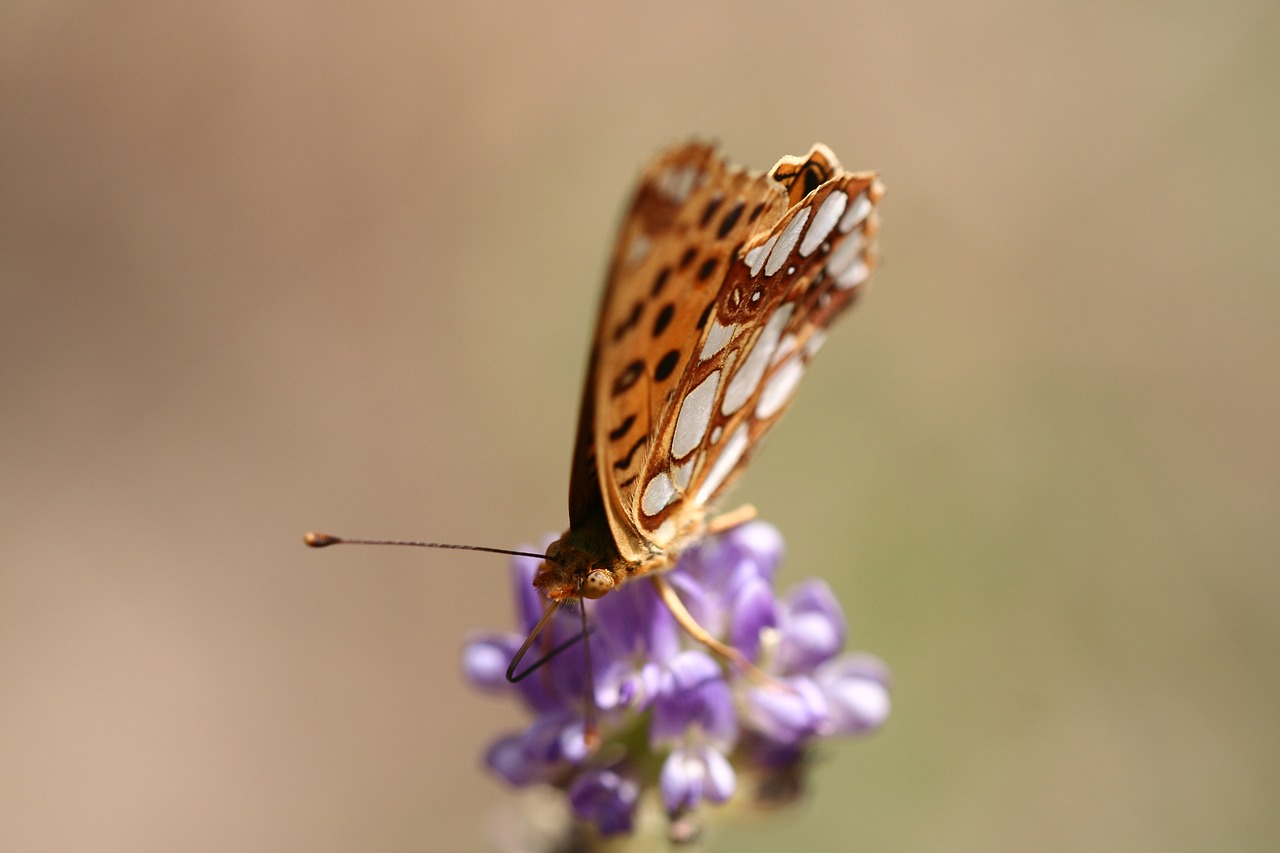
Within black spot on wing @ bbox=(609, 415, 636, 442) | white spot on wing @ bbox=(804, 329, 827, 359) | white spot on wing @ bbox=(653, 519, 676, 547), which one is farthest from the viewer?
white spot on wing @ bbox=(804, 329, 827, 359)

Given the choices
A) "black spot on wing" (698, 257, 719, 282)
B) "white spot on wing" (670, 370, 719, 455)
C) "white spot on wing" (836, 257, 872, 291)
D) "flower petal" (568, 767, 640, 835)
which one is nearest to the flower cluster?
"flower petal" (568, 767, 640, 835)

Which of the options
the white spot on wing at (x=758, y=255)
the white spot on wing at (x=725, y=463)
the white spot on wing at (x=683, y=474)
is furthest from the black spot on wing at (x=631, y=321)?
the white spot on wing at (x=725, y=463)

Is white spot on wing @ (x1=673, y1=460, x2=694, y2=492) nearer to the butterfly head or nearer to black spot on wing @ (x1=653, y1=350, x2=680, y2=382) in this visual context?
the butterfly head

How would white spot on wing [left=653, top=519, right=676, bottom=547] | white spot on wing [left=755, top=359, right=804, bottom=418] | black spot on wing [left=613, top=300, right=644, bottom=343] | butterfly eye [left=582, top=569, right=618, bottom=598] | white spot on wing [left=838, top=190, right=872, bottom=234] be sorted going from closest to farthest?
black spot on wing [left=613, top=300, right=644, bottom=343]
butterfly eye [left=582, top=569, right=618, bottom=598]
white spot on wing [left=653, top=519, right=676, bottom=547]
white spot on wing [left=838, top=190, right=872, bottom=234]
white spot on wing [left=755, top=359, right=804, bottom=418]

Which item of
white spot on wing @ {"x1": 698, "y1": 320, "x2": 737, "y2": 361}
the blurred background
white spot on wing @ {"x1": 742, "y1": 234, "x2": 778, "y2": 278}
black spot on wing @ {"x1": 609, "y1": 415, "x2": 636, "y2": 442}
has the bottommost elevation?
the blurred background

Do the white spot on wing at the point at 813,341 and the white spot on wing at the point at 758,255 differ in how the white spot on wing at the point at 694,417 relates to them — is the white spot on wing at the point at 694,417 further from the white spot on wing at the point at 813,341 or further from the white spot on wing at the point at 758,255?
the white spot on wing at the point at 813,341

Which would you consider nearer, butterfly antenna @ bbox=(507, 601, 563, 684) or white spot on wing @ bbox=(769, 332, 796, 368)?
butterfly antenna @ bbox=(507, 601, 563, 684)
